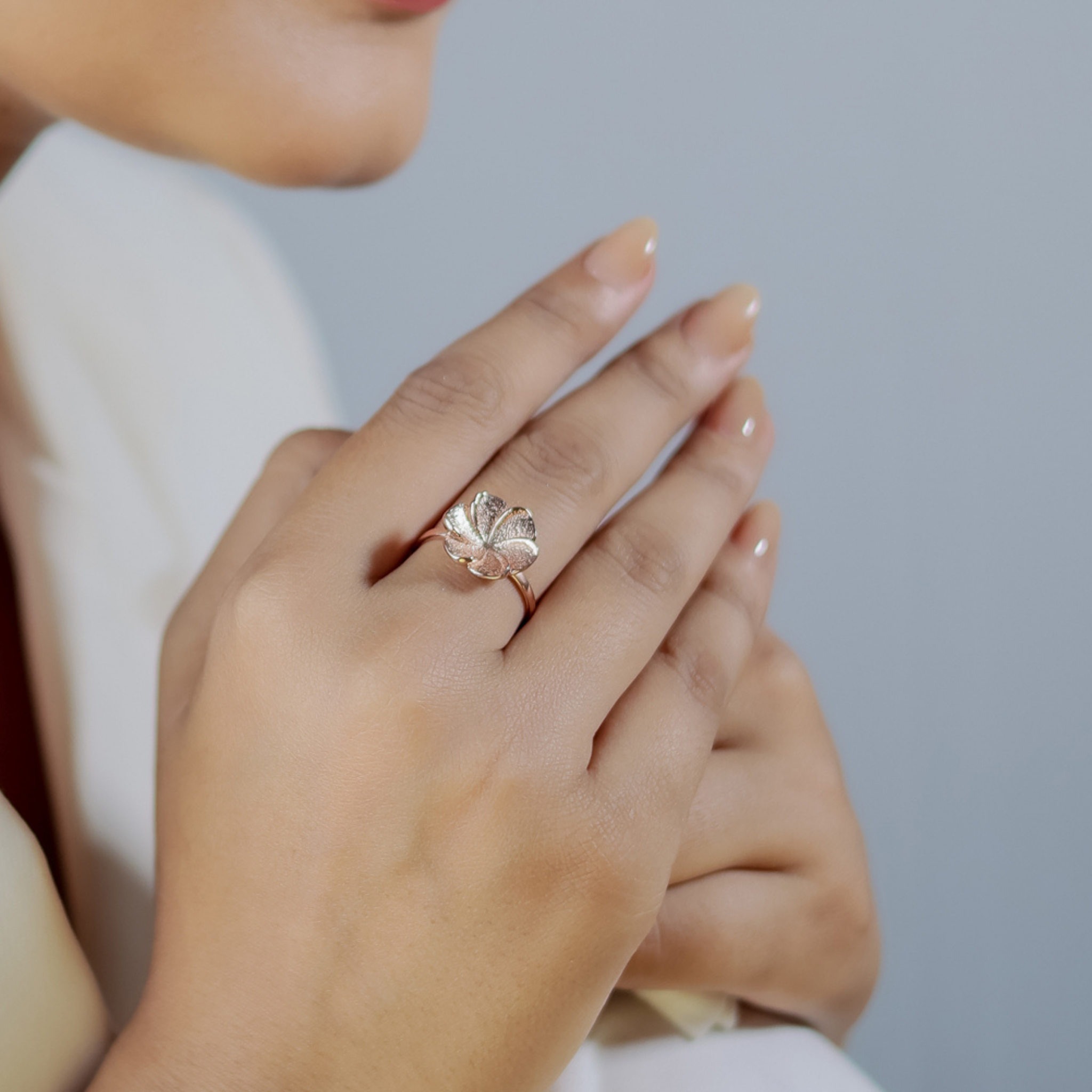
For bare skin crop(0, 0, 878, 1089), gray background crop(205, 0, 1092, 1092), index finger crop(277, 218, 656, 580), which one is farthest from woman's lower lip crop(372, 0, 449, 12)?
gray background crop(205, 0, 1092, 1092)

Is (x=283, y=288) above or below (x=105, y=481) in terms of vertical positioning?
above

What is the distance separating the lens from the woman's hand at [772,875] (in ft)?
2.22

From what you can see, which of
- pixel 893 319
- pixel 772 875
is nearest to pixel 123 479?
pixel 772 875

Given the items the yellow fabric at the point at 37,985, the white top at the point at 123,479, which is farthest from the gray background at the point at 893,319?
the yellow fabric at the point at 37,985

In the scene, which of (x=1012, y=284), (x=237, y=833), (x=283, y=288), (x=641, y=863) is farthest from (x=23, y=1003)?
(x=1012, y=284)

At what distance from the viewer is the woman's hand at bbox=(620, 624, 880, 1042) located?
26.6 inches

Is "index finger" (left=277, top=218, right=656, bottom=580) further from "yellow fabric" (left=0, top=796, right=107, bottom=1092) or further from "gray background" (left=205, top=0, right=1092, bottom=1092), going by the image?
"gray background" (left=205, top=0, right=1092, bottom=1092)

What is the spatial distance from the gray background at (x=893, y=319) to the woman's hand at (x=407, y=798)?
3.34 feet

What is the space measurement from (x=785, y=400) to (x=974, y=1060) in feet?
3.31

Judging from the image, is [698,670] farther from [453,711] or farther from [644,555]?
[453,711]

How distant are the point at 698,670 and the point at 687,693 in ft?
0.07

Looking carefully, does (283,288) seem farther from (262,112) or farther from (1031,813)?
(1031,813)

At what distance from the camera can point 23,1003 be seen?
534mm

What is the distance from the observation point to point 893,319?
5.02 ft
